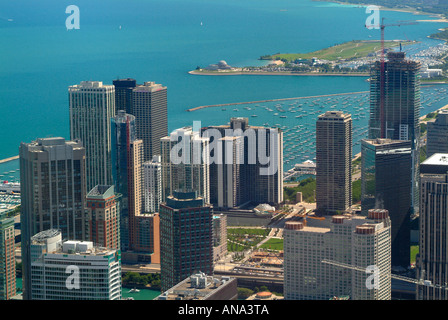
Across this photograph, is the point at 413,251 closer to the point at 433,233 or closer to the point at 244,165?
the point at 433,233

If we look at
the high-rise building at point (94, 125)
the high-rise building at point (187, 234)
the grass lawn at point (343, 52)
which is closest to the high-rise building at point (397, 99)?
the high-rise building at point (94, 125)

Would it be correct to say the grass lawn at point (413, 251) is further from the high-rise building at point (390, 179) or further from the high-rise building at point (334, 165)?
the high-rise building at point (334, 165)

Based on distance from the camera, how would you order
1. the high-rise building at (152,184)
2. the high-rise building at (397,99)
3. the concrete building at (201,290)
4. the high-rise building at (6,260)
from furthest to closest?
the high-rise building at (397,99) → the high-rise building at (152,184) → the high-rise building at (6,260) → the concrete building at (201,290)

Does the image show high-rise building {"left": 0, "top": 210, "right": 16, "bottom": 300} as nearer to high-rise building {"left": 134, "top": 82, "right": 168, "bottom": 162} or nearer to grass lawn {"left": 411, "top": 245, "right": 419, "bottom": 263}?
grass lawn {"left": 411, "top": 245, "right": 419, "bottom": 263}

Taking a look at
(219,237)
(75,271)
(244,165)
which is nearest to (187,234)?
(219,237)

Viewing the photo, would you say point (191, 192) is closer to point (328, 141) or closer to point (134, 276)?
point (134, 276)

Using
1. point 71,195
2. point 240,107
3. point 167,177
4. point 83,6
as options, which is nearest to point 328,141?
point 167,177
